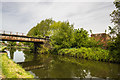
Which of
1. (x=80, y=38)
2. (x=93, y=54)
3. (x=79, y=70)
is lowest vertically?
(x=79, y=70)

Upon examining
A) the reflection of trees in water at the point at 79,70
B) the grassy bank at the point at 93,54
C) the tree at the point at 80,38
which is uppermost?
the tree at the point at 80,38

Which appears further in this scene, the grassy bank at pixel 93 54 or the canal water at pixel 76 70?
the grassy bank at pixel 93 54

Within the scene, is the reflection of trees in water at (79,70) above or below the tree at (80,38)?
below

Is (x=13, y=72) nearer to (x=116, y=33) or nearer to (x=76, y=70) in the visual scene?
(x=76, y=70)

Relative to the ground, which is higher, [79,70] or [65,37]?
[65,37]

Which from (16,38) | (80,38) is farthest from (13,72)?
(80,38)

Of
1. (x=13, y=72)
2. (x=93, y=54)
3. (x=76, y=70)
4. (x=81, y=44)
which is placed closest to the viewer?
(x=13, y=72)

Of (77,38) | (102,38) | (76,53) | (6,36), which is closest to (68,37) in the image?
(77,38)

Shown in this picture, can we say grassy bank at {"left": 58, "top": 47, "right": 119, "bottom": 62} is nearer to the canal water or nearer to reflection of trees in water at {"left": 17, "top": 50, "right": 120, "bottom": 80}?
the canal water

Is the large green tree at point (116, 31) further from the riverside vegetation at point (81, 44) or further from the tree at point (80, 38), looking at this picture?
the tree at point (80, 38)

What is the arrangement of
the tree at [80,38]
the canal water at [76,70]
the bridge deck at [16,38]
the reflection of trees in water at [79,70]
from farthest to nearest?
the tree at [80,38], the bridge deck at [16,38], the reflection of trees in water at [79,70], the canal water at [76,70]

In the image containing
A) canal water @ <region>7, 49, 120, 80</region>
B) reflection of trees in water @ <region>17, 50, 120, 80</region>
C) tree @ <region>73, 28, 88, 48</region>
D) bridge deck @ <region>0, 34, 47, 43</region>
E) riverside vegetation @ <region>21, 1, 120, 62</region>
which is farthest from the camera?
tree @ <region>73, 28, 88, 48</region>

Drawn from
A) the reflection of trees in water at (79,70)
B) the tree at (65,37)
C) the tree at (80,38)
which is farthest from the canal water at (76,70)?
the tree at (65,37)

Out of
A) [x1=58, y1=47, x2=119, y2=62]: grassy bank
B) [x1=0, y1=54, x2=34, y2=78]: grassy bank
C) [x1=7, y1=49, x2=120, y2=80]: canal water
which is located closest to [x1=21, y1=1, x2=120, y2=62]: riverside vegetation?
[x1=58, y1=47, x2=119, y2=62]: grassy bank
